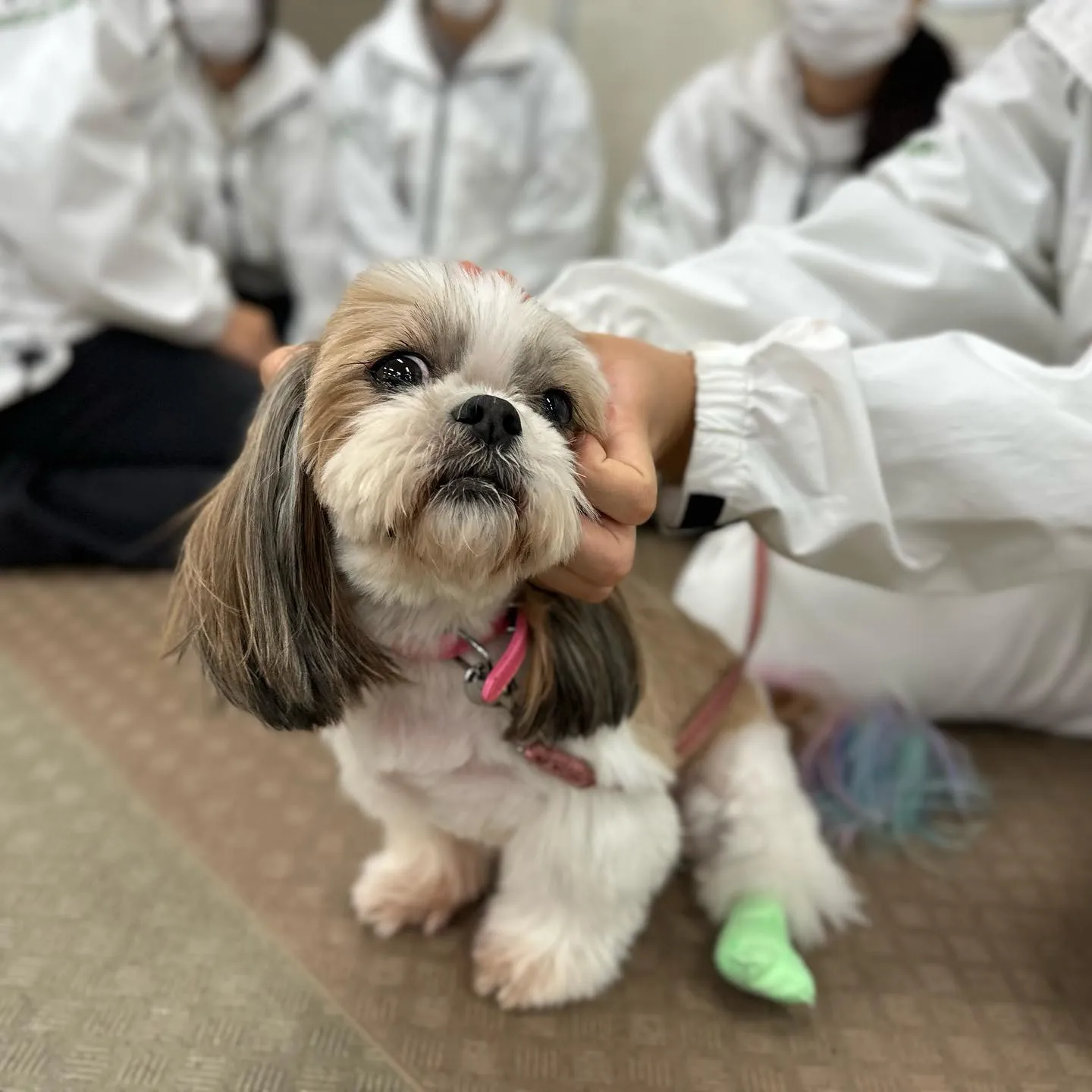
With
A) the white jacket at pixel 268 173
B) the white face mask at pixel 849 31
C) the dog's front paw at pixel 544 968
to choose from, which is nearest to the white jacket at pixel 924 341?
the dog's front paw at pixel 544 968

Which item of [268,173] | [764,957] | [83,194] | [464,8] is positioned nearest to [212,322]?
[83,194]

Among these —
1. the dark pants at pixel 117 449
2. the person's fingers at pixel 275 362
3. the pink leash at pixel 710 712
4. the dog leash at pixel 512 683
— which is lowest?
the dark pants at pixel 117 449

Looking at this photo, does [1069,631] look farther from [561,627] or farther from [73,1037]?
[73,1037]

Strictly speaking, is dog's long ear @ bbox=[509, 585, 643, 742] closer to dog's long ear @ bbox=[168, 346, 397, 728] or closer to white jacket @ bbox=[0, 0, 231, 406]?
dog's long ear @ bbox=[168, 346, 397, 728]

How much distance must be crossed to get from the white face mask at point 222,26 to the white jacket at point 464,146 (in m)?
0.24

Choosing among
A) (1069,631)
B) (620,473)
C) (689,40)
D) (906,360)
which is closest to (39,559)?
(620,473)

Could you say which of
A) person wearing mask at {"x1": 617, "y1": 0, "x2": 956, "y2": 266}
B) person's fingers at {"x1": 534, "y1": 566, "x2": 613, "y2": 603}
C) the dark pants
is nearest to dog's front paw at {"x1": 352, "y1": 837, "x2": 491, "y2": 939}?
person's fingers at {"x1": 534, "y1": 566, "x2": 613, "y2": 603}

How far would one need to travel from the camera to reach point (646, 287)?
916mm

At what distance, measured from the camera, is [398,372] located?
0.61 m

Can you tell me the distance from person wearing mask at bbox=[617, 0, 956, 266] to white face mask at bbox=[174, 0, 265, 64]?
0.90 meters

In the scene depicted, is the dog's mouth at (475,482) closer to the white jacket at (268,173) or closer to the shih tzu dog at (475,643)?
the shih tzu dog at (475,643)

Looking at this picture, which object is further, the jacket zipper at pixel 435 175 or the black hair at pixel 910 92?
the jacket zipper at pixel 435 175

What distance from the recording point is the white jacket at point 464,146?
6.70 feet

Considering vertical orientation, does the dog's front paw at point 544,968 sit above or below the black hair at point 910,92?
below
